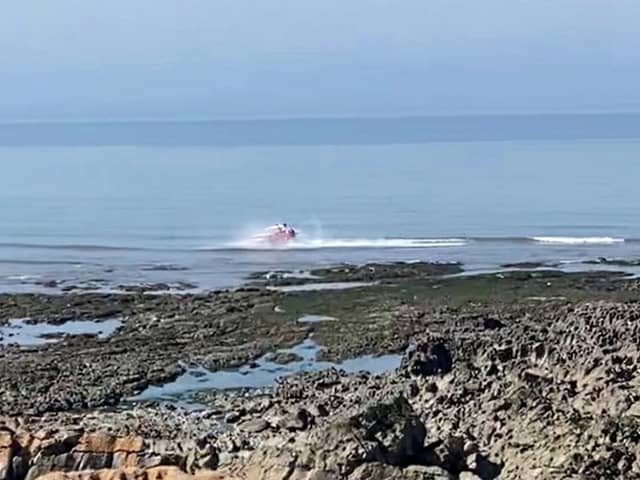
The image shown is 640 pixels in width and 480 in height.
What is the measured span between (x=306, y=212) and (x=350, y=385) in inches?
2463

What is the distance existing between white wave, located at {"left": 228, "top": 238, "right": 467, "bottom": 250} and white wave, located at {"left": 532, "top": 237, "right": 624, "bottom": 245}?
4.26m

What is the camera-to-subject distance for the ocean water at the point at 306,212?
67.2 metres

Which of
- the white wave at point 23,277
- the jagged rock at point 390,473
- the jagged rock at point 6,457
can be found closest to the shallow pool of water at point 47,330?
the white wave at point 23,277

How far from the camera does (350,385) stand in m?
32.4

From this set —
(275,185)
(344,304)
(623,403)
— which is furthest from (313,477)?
(275,185)

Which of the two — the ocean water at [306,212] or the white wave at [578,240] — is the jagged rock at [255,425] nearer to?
the ocean water at [306,212]

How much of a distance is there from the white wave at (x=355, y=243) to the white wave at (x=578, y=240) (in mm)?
4261

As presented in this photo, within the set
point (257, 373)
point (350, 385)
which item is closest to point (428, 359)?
point (350, 385)

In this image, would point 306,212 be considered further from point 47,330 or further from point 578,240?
point 47,330

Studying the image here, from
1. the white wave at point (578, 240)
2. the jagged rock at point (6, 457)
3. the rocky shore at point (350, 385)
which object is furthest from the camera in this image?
the white wave at point (578, 240)

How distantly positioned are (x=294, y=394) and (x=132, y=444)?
12.6m

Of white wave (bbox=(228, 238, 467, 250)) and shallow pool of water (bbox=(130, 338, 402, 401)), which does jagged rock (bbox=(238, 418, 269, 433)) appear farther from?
white wave (bbox=(228, 238, 467, 250))

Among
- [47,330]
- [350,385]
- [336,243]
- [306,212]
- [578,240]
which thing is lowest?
[47,330]

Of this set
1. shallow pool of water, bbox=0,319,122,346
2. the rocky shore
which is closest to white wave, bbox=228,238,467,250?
the rocky shore
